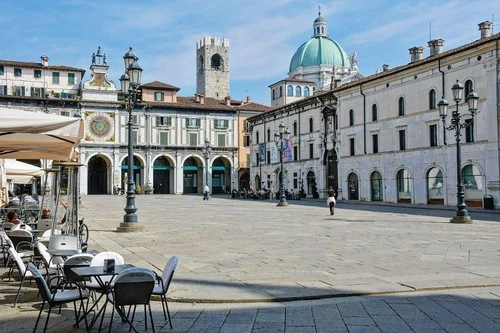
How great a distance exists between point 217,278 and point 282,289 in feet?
4.50

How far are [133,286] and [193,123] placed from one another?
66.6m

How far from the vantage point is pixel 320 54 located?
3091 inches

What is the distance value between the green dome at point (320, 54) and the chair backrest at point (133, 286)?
246 ft

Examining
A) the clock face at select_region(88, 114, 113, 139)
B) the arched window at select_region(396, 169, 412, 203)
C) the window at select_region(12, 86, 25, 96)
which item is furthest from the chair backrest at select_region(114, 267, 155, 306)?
the clock face at select_region(88, 114, 113, 139)

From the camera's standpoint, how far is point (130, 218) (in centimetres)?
1697

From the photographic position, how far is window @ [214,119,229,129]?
72.6m

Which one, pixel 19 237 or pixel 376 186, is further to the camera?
pixel 376 186

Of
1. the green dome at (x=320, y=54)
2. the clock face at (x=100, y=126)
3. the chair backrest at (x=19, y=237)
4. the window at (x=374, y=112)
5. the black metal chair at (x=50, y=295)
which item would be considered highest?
the green dome at (x=320, y=54)

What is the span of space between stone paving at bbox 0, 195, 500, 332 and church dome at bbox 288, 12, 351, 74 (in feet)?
214

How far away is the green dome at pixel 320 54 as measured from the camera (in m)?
78.4

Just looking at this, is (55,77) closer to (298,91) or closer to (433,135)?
(298,91)

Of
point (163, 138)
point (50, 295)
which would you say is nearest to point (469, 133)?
point (50, 295)

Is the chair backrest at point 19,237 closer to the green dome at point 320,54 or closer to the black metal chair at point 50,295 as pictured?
the black metal chair at point 50,295

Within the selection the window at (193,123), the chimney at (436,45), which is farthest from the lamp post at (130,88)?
the window at (193,123)
